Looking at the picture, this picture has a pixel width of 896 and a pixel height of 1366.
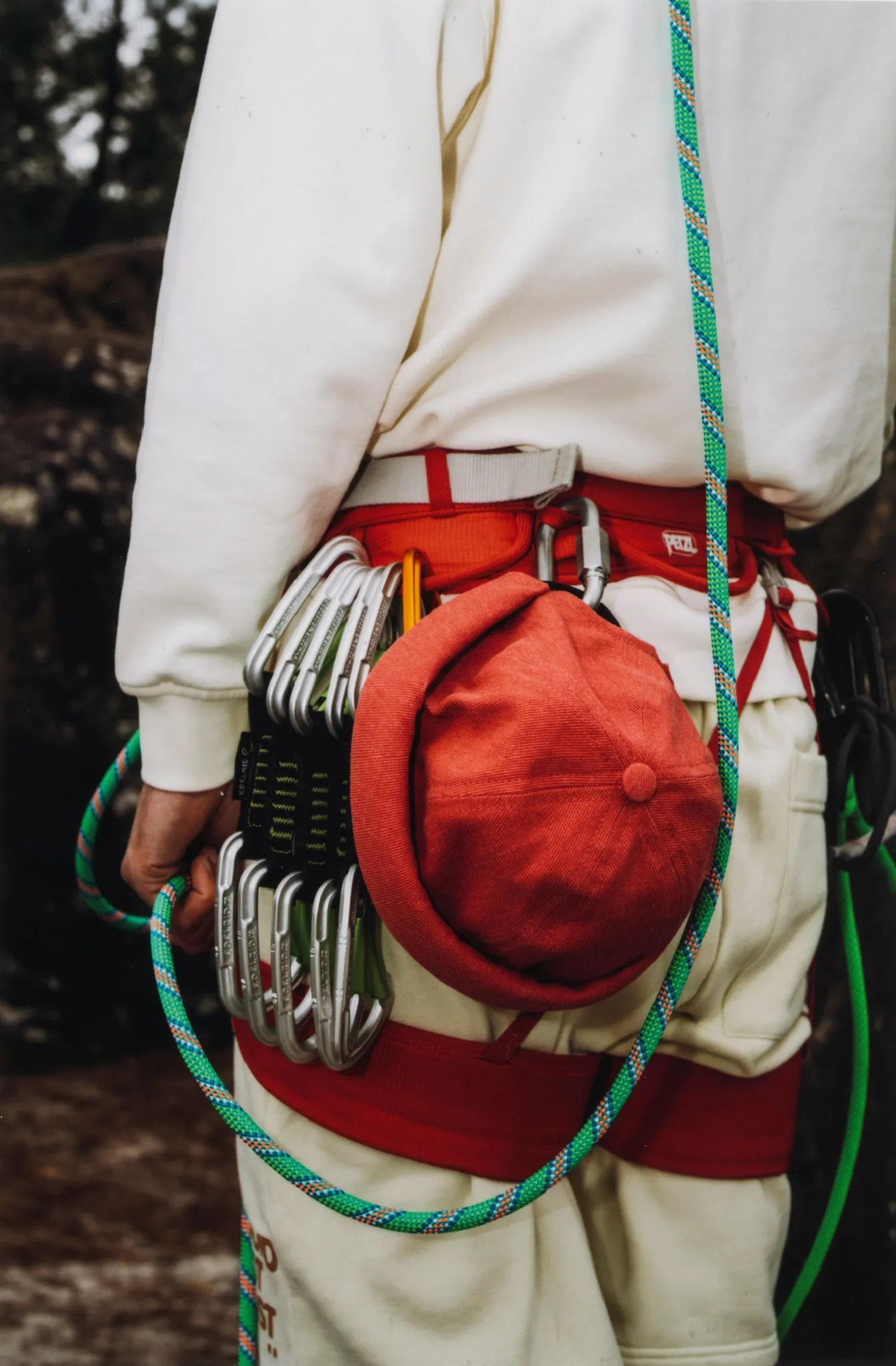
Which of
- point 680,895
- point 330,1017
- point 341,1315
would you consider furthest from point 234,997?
point 680,895

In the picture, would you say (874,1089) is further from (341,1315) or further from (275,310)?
(275,310)

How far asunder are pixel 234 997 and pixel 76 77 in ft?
4.21

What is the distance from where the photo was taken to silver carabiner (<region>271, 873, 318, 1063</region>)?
0.75m

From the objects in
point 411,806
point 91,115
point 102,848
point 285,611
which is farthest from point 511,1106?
point 91,115

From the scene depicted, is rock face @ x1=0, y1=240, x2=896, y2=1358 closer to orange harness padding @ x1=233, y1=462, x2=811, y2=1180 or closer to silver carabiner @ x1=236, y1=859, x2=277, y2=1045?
orange harness padding @ x1=233, y1=462, x2=811, y2=1180

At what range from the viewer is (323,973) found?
75 cm

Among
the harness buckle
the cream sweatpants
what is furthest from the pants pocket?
the harness buckle

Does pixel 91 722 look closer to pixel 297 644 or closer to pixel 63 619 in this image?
pixel 63 619

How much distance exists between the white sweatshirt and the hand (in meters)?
0.03

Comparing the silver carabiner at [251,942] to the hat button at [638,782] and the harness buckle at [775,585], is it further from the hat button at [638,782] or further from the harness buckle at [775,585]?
the harness buckle at [775,585]

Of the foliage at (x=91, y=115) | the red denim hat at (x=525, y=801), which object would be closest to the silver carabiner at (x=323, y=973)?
the red denim hat at (x=525, y=801)

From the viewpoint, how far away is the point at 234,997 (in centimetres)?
79

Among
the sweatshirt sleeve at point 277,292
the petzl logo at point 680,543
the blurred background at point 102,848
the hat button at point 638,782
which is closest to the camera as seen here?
the hat button at point 638,782

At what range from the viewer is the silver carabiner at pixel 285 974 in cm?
75
